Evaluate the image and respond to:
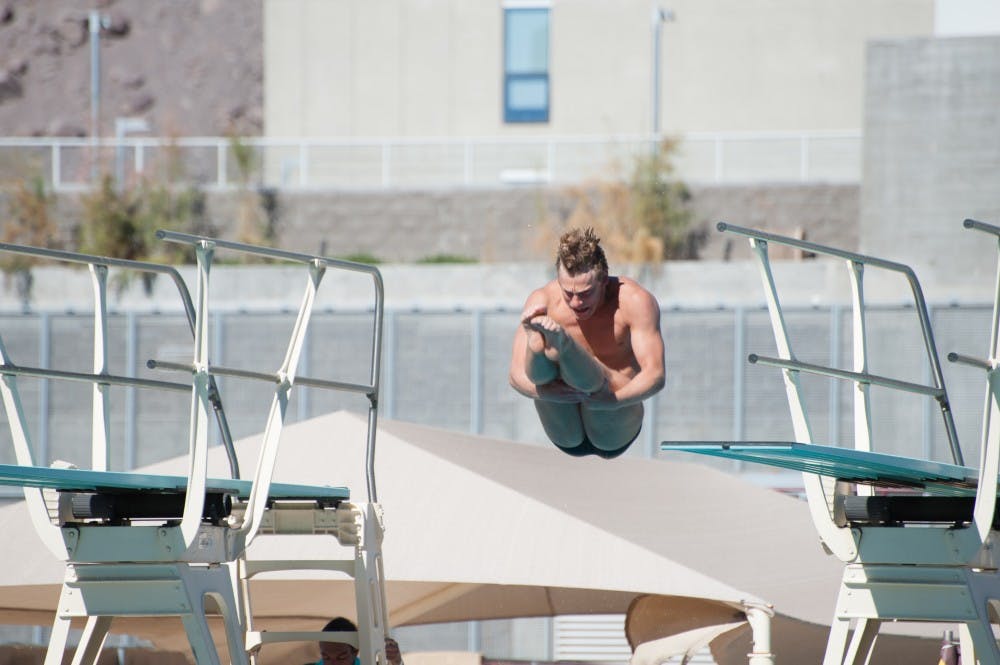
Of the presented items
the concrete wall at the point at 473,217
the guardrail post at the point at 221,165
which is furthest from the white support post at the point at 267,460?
the guardrail post at the point at 221,165

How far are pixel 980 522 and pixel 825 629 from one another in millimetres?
2465

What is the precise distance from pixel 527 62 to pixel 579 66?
0.95 m

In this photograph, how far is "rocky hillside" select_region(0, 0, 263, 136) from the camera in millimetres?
27062

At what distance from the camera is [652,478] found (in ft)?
32.5

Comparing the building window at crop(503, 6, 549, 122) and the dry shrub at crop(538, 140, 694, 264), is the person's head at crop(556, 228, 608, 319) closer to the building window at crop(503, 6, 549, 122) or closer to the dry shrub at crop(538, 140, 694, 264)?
the dry shrub at crop(538, 140, 694, 264)

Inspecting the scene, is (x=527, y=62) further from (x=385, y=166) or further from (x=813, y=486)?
(x=813, y=486)

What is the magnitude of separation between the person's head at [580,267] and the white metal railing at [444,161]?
515 inches

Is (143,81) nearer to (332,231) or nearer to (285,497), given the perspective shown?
(332,231)

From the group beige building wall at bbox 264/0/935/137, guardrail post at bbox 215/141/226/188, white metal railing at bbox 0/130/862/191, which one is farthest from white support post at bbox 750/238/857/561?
beige building wall at bbox 264/0/935/137

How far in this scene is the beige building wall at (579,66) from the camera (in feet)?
79.0

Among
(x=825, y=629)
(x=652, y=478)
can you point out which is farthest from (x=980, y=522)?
(x=652, y=478)

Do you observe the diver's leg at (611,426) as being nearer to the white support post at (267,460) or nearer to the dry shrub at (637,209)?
the white support post at (267,460)

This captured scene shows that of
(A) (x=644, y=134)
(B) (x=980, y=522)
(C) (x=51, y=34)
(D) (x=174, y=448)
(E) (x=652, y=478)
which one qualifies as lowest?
(D) (x=174, y=448)

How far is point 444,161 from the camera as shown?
22.5 metres
